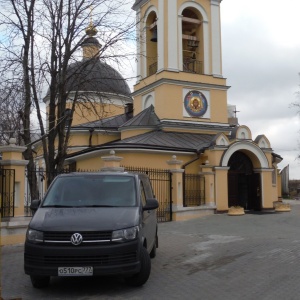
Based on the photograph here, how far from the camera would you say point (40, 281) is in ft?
22.3

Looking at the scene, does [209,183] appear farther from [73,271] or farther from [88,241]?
[73,271]

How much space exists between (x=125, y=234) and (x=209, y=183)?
14862 millimetres

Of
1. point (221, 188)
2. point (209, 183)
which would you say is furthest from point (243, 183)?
point (209, 183)

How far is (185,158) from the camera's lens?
74.1 feet

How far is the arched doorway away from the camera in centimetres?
2266

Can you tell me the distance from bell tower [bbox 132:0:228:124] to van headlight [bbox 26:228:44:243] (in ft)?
62.1

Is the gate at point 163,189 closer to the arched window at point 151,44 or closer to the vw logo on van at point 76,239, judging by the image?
the arched window at point 151,44

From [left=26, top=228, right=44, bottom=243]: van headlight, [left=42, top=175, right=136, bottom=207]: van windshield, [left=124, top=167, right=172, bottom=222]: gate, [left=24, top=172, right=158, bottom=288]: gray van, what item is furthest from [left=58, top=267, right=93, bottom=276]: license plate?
[left=124, top=167, right=172, bottom=222]: gate

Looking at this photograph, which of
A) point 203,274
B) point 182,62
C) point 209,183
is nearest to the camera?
point 203,274

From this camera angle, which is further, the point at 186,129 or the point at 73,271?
the point at 186,129

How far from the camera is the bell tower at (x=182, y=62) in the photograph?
25.3m

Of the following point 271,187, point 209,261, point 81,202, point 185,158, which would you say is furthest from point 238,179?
point 81,202

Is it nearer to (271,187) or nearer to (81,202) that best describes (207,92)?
(271,187)

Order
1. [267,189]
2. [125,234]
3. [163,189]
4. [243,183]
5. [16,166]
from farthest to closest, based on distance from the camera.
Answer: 1. [243,183]
2. [267,189]
3. [163,189]
4. [16,166]
5. [125,234]
